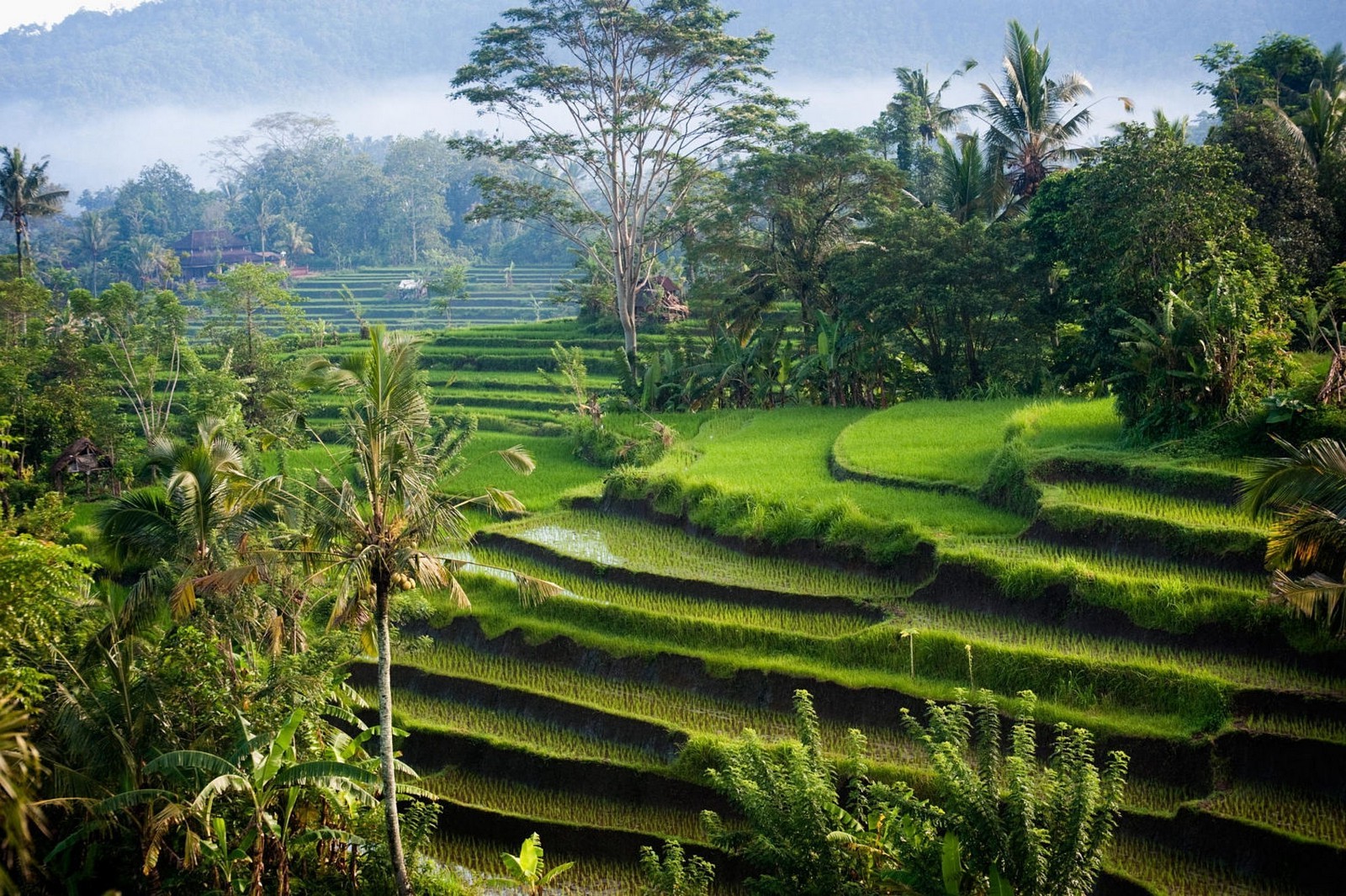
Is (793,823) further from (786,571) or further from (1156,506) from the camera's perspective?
(1156,506)

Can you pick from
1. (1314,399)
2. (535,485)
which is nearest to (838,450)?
(535,485)

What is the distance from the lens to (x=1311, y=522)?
23.4 ft

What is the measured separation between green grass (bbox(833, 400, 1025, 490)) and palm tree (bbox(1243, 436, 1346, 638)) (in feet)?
17.2

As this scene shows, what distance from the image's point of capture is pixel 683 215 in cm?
2458

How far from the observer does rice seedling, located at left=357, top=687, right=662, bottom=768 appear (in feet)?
32.4

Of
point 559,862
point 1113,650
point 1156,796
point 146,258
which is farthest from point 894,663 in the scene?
point 146,258

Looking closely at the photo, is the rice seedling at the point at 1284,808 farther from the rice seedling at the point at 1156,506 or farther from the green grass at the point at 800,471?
the green grass at the point at 800,471

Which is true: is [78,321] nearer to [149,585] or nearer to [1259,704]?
[149,585]

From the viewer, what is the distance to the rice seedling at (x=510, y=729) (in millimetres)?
9883

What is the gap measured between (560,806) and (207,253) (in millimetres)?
49046

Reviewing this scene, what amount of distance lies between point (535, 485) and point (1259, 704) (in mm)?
10685

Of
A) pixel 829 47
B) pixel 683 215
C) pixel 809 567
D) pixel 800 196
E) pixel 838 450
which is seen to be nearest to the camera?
pixel 809 567

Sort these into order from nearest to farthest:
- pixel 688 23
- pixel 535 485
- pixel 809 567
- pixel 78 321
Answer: pixel 809 567
pixel 535 485
pixel 688 23
pixel 78 321

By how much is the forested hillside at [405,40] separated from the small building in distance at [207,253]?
89218 mm
